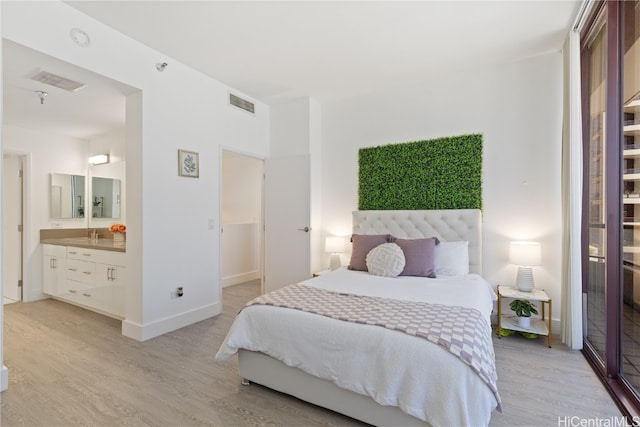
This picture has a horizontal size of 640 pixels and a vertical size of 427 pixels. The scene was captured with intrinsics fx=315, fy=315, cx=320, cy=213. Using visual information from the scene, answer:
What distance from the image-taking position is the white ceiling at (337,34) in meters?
2.54

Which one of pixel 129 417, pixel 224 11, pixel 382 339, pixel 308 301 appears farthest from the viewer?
pixel 224 11

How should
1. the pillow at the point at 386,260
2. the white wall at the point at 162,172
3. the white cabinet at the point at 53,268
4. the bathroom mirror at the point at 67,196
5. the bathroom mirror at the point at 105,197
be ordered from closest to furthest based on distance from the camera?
the white wall at the point at 162,172 < the pillow at the point at 386,260 < the white cabinet at the point at 53,268 < the bathroom mirror at the point at 67,196 < the bathroom mirror at the point at 105,197

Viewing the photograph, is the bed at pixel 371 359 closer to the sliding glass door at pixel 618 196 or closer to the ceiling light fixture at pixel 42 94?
the sliding glass door at pixel 618 196

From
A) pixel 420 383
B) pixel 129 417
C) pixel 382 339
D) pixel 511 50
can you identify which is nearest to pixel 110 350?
pixel 129 417

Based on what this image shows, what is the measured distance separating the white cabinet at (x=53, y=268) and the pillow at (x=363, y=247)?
156 inches

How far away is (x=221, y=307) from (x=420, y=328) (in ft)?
9.70

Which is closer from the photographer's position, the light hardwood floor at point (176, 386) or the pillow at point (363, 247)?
the light hardwood floor at point (176, 386)

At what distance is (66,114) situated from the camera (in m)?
4.21

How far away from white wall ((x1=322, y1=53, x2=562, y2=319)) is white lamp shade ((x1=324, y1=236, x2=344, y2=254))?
1502 mm

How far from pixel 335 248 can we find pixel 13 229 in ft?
15.8

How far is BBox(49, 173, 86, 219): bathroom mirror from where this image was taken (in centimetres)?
485

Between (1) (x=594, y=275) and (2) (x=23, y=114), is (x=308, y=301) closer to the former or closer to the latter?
(1) (x=594, y=275)

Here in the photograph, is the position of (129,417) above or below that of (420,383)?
below

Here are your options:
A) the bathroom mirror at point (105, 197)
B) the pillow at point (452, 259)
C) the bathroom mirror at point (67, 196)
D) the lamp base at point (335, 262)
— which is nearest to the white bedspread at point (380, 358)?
the pillow at point (452, 259)
